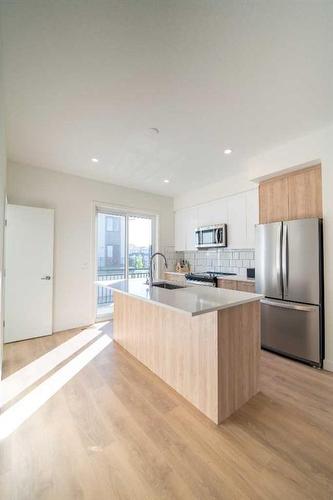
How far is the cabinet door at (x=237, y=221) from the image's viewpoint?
374 cm

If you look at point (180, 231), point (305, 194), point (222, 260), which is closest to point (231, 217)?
point (222, 260)

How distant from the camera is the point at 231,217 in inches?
156

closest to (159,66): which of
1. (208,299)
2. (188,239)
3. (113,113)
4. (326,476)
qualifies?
(113,113)

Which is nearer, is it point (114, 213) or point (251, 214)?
point (251, 214)

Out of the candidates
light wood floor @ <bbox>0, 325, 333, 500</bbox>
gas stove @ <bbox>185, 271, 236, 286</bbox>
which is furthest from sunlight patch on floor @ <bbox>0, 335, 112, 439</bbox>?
gas stove @ <bbox>185, 271, 236, 286</bbox>

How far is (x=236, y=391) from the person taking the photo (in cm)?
183

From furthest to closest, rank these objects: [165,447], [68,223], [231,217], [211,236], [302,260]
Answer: [211,236], [231,217], [68,223], [302,260], [165,447]

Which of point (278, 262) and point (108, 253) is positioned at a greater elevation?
point (108, 253)

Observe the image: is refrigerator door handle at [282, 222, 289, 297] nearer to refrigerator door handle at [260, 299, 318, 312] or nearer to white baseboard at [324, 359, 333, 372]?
refrigerator door handle at [260, 299, 318, 312]

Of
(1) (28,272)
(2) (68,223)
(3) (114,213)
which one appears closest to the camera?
(1) (28,272)

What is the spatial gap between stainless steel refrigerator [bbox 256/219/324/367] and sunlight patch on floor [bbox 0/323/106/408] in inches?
104

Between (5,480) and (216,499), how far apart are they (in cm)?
120

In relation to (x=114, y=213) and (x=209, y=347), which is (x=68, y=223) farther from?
(x=209, y=347)

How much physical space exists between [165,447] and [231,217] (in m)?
3.37
